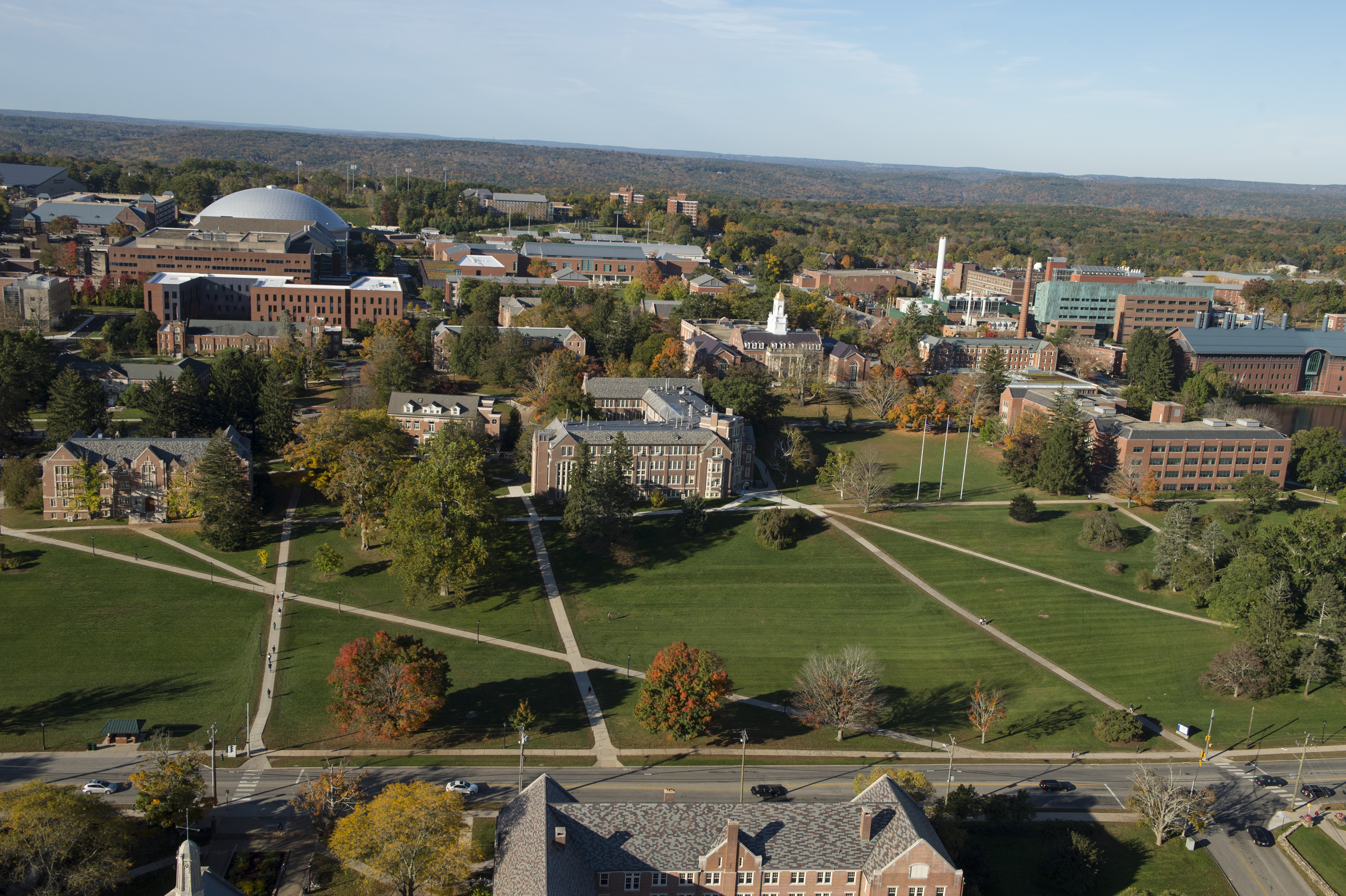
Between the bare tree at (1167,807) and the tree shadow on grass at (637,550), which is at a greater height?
the tree shadow on grass at (637,550)

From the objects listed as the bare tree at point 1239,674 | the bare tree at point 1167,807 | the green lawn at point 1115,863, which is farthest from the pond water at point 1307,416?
the green lawn at point 1115,863

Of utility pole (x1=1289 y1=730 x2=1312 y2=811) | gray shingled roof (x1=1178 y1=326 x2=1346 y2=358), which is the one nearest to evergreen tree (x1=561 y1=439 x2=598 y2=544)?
utility pole (x1=1289 y1=730 x2=1312 y2=811)

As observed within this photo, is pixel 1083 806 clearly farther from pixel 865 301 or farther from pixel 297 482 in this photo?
pixel 865 301

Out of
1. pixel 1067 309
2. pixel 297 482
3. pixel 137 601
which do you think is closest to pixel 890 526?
pixel 297 482

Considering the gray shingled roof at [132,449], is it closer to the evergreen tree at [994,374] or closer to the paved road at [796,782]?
the paved road at [796,782]

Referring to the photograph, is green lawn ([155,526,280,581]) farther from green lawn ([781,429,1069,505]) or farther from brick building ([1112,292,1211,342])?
brick building ([1112,292,1211,342])

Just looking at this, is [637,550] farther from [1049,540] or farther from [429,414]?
[1049,540]
